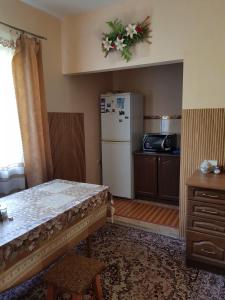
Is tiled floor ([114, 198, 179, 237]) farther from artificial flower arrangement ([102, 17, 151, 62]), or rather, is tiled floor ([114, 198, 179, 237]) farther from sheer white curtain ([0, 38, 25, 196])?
artificial flower arrangement ([102, 17, 151, 62])

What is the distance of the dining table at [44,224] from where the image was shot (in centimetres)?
140

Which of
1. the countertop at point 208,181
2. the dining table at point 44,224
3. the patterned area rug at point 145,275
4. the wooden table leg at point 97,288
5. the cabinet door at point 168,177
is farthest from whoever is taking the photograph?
the cabinet door at point 168,177

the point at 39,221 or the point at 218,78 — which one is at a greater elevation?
the point at 218,78

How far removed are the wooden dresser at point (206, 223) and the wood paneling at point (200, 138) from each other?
38 centimetres

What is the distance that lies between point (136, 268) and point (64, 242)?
803 millimetres

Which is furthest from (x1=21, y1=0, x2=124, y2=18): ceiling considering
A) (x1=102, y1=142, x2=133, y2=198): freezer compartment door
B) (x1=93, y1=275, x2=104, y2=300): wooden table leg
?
(x1=93, y1=275, x2=104, y2=300): wooden table leg

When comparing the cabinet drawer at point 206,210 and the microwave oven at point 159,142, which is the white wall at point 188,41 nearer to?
the cabinet drawer at point 206,210

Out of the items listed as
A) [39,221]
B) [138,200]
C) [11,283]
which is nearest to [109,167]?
[138,200]

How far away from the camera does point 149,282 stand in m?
2.00

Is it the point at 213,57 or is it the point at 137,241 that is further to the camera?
the point at 137,241

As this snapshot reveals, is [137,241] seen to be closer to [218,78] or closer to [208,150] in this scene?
[208,150]

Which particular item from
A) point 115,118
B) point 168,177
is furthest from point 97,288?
point 115,118

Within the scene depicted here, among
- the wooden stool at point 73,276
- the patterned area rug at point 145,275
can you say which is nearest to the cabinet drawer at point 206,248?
the patterned area rug at point 145,275

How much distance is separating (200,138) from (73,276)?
1803 millimetres
